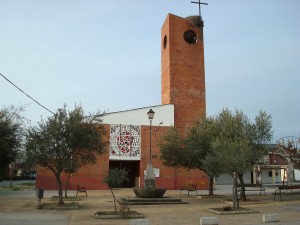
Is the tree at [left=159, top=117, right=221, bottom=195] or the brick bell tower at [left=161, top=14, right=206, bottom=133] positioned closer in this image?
the tree at [left=159, top=117, right=221, bottom=195]

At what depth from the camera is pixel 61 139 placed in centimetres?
1962

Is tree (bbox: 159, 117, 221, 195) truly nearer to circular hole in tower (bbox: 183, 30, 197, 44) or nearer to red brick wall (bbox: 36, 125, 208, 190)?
red brick wall (bbox: 36, 125, 208, 190)

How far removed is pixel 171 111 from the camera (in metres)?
40.6

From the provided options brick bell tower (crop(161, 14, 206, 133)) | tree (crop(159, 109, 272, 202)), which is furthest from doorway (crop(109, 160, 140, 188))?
tree (crop(159, 109, 272, 202))

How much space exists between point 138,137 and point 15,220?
86.9 ft

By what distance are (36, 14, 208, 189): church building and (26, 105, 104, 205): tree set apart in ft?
57.3

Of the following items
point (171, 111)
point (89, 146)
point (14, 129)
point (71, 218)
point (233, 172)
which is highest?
point (171, 111)

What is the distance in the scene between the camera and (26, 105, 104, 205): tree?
768 inches

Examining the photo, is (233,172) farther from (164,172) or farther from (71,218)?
(164,172)

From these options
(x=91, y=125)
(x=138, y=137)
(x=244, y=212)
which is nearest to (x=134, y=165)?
(x=138, y=137)

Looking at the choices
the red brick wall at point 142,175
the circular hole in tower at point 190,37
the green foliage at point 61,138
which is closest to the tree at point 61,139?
the green foliage at point 61,138

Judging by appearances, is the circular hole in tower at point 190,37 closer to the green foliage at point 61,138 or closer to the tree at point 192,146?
the tree at point 192,146

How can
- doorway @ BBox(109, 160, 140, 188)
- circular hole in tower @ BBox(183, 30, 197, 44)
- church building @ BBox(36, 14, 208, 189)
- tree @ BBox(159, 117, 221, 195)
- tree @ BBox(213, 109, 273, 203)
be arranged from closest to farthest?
tree @ BBox(213, 109, 273, 203), tree @ BBox(159, 117, 221, 195), church building @ BBox(36, 14, 208, 189), doorway @ BBox(109, 160, 140, 188), circular hole in tower @ BBox(183, 30, 197, 44)

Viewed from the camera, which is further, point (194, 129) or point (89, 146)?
point (194, 129)
